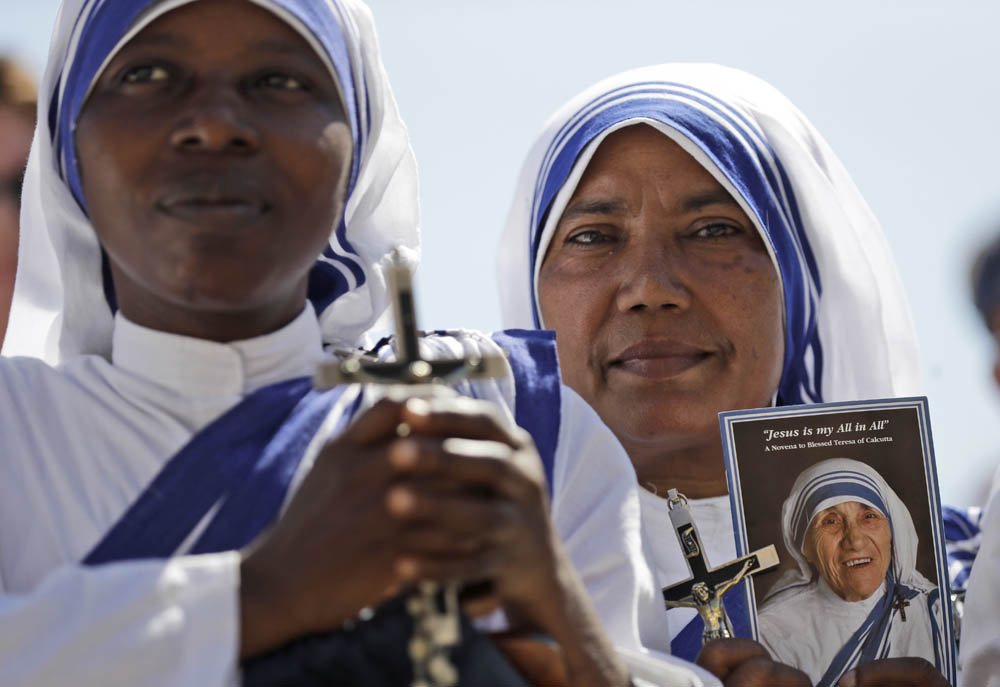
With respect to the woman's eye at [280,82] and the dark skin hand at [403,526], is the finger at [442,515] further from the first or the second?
the woman's eye at [280,82]

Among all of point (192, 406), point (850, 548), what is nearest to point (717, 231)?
point (850, 548)

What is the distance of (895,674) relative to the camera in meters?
3.49

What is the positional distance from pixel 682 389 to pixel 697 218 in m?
0.53

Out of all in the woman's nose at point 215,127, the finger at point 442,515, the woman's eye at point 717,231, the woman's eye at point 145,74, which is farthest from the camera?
the woman's eye at point 717,231

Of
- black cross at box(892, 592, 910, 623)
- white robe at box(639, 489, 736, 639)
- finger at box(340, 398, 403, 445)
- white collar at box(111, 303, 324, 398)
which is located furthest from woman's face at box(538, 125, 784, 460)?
finger at box(340, 398, 403, 445)

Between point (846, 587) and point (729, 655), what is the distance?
1.11ft

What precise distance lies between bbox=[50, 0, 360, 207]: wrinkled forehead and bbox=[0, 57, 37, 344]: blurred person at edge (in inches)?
65.2

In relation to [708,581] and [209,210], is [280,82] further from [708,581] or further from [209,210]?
[708,581]

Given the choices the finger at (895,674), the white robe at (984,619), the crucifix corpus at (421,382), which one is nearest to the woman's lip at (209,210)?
the crucifix corpus at (421,382)

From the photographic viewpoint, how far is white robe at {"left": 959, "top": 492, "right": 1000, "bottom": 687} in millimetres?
3918

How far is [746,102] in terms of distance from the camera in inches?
199

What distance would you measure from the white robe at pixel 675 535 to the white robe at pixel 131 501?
137 centimetres

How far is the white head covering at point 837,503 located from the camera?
143 inches

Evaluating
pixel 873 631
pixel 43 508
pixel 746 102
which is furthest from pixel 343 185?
pixel 746 102
